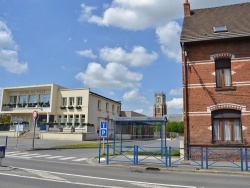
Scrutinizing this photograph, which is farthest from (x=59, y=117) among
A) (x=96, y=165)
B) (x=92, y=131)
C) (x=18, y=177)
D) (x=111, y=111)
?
(x=18, y=177)

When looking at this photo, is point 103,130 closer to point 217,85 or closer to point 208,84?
point 208,84

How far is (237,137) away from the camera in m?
16.6

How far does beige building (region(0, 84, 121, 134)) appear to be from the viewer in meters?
42.8

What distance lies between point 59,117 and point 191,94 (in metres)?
31.3

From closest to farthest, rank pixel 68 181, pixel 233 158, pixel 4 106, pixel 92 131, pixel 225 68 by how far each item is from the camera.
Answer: pixel 68 181
pixel 233 158
pixel 225 68
pixel 92 131
pixel 4 106

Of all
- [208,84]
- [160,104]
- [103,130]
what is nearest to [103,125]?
[103,130]

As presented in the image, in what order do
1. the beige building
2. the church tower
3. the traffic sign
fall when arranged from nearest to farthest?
1. the traffic sign
2. the beige building
3. the church tower

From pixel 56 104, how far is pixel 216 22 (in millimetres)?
31863

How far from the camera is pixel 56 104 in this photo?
44.8 metres

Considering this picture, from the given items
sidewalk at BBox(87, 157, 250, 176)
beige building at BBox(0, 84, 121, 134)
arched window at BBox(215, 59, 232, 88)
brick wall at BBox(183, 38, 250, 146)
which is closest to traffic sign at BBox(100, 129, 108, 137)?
sidewalk at BBox(87, 157, 250, 176)

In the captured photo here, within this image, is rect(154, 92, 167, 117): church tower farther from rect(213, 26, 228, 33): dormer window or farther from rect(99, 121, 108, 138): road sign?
rect(99, 121, 108, 138): road sign

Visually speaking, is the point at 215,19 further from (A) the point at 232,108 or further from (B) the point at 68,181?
(B) the point at 68,181

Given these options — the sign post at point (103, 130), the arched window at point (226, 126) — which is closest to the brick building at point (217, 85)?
the arched window at point (226, 126)

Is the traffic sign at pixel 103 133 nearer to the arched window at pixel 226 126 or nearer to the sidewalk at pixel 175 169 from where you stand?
the sidewalk at pixel 175 169
